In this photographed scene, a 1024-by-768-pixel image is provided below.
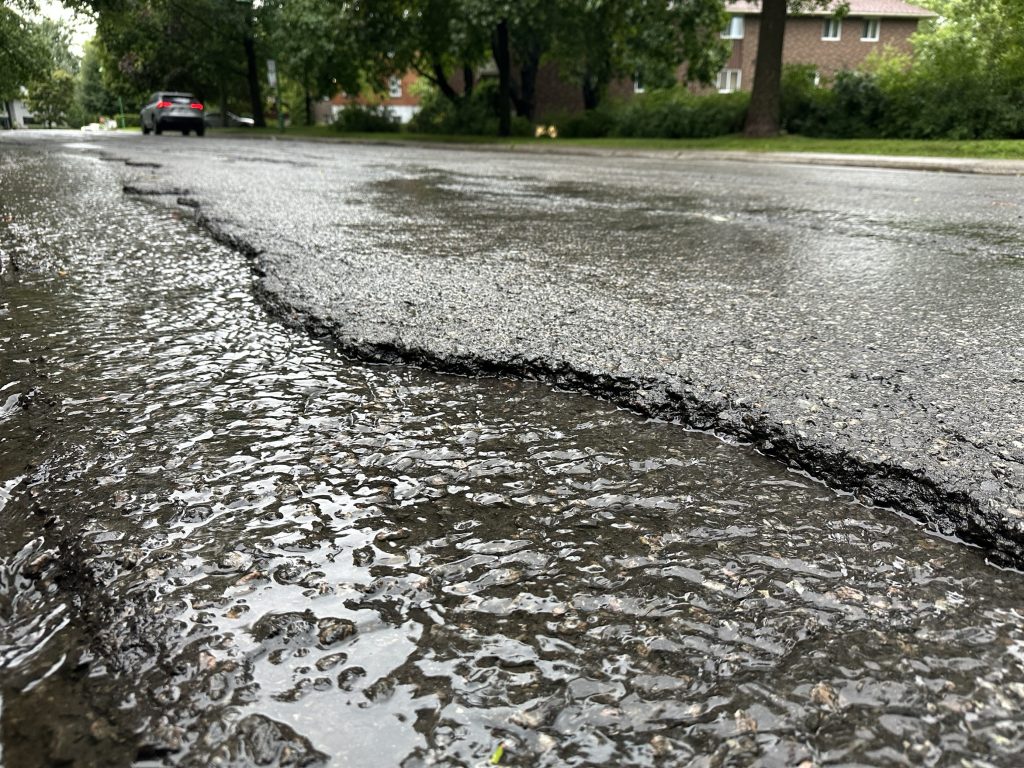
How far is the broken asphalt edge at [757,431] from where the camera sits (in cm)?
147

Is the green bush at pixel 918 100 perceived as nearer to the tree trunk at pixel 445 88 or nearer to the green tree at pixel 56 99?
the tree trunk at pixel 445 88

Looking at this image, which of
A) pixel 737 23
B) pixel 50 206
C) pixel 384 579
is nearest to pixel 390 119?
pixel 737 23

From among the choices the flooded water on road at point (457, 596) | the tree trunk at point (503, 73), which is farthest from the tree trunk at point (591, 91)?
the flooded water on road at point (457, 596)

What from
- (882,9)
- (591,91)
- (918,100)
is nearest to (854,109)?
(918,100)

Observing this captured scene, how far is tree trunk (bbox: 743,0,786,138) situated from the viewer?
19.6 metres

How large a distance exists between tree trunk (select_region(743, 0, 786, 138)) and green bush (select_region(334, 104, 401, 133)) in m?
19.9

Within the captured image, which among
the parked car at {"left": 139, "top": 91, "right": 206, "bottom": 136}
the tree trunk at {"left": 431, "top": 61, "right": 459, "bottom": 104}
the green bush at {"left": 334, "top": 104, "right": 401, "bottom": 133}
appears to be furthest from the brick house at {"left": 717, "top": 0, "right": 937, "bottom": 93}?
the parked car at {"left": 139, "top": 91, "right": 206, "bottom": 136}

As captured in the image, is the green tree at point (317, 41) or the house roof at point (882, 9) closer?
the green tree at point (317, 41)

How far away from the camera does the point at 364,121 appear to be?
115 ft

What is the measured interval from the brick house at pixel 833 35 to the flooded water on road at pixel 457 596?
1869 inches

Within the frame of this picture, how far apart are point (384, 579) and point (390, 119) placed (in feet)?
133

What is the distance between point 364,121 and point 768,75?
20.7 m

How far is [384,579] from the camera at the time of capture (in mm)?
1320

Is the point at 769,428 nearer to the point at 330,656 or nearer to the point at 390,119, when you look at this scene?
the point at 330,656
